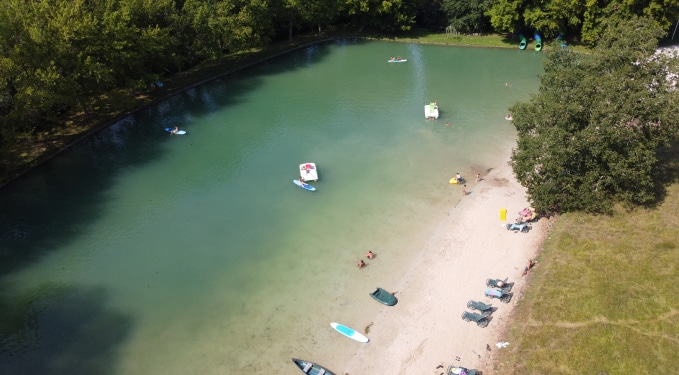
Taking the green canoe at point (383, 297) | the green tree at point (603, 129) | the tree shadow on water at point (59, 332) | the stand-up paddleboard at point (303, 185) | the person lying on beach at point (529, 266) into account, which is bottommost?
the tree shadow on water at point (59, 332)

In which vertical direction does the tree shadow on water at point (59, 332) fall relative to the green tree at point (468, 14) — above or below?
below

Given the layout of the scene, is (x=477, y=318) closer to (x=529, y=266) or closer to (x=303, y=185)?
(x=529, y=266)

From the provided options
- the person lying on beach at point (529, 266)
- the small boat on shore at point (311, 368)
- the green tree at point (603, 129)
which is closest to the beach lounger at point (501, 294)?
the person lying on beach at point (529, 266)

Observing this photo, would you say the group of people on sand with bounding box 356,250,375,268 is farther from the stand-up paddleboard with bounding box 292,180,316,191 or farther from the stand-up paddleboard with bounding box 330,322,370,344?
the stand-up paddleboard with bounding box 292,180,316,191

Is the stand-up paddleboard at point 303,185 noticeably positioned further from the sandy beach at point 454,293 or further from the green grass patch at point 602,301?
the green grass patch at point 602,301

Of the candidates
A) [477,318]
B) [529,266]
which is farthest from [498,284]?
[477,318]

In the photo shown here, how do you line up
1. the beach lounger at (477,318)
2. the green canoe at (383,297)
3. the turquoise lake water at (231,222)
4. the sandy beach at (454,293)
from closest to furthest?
the sandy beach at (454,293)
the beach lounger at (477,318)
the turquoise lake water at (231,222)
the green canoe at (383,297)
